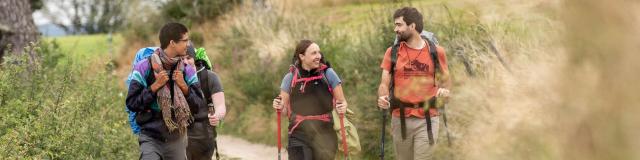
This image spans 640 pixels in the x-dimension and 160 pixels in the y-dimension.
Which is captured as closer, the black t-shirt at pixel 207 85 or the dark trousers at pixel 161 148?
the dark trousers at pixel 161 148

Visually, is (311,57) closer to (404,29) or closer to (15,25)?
(404,29)

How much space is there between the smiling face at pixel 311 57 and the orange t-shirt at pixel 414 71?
56 cm

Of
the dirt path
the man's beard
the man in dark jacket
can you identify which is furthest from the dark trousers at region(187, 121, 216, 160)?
the dirt path

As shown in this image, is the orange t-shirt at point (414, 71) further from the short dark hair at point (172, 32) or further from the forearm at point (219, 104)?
the short dark hair at point (172, 32)

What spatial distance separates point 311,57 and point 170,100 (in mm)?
1458

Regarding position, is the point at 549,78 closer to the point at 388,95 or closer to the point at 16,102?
the point at 388,95

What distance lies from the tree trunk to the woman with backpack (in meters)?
6.71

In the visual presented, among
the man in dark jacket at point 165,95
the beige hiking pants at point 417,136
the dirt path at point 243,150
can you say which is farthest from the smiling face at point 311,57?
the dirt path at point 243,150

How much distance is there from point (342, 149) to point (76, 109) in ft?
7.95

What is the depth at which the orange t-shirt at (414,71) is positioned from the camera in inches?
315

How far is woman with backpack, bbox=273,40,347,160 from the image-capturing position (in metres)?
8.12

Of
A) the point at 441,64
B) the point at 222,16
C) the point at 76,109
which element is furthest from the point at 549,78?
the point at 222,16

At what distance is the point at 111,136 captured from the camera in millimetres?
9578

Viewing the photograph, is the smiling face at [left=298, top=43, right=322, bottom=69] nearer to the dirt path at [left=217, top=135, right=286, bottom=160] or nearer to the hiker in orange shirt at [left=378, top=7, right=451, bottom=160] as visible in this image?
the hiker in orange shirt at [left=378, top=7, right=451, bottom=160]
